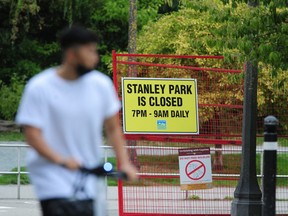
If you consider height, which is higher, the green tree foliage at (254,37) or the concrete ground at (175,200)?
the green tree foliage at (254,37)

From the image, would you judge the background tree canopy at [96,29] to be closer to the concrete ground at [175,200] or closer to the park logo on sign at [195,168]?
the park logo on sign at [195,168]

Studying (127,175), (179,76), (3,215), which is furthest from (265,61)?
(127,175)

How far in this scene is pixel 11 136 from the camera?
1511 inches

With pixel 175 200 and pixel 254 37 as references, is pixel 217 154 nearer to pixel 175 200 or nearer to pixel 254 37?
pixel 175 200

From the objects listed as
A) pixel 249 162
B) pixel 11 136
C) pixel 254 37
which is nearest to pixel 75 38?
pixel 254 37

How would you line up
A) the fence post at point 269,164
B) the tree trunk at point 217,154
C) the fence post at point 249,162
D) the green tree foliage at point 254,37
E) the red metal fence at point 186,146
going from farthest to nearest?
the tree trunk at point 217,154 → the red metal fence at point 186,146 → the fence post at point 249,162 → the green tree foliage at point 254,37 → the fence post at point 269,164

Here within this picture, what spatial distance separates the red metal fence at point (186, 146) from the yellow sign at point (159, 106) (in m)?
0.14

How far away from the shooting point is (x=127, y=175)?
5.68 metres

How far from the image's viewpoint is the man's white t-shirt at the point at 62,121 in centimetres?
553

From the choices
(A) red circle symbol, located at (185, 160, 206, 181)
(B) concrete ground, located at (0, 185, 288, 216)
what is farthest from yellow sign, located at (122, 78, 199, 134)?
(B) concrete ground, located at (0, 185, 288, 216)

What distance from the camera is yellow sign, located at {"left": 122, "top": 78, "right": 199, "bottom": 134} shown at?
13.9 m

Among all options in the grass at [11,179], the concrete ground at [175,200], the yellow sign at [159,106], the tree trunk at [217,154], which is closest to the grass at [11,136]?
the grass at [11,179]

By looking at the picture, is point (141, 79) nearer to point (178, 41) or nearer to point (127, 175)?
point (127, 175)

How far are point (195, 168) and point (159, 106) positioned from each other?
1040 millimetres
